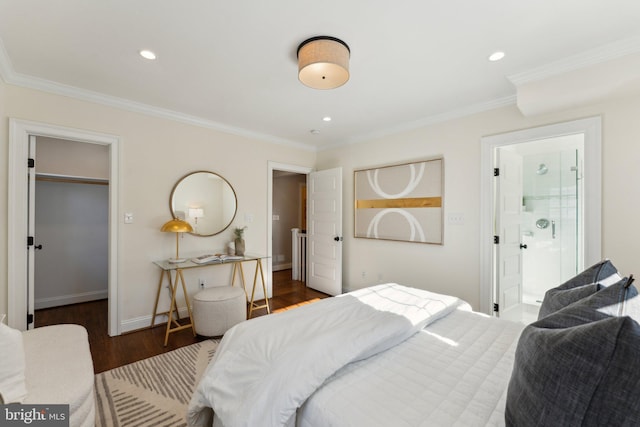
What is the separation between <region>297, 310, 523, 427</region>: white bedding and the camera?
3.10 ft

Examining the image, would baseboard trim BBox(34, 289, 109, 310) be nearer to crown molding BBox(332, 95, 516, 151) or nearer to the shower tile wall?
crown molding BBox(332, 95, 516, 151)

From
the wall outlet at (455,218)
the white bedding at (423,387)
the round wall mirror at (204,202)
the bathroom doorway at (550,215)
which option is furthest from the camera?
the bathroom doorway at (550,215)

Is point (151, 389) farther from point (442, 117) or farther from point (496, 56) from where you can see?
point (442, 117)

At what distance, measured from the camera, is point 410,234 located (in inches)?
136

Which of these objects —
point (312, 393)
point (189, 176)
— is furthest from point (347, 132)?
point (312, 393)

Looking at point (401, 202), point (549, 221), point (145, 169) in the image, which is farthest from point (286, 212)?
point (549, 221)

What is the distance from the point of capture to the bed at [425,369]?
0.66m

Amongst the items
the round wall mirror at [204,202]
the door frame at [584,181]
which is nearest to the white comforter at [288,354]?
the door frame at [584,181]

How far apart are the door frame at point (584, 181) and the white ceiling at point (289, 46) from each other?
16.6 inches

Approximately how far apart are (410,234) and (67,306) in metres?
4.66

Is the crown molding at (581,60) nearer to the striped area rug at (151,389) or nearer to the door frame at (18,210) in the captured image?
the striped area rug at (151,389)

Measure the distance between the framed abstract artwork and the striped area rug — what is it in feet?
8.36

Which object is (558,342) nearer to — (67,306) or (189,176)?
(189,176)

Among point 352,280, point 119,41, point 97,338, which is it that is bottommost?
point 97,338
